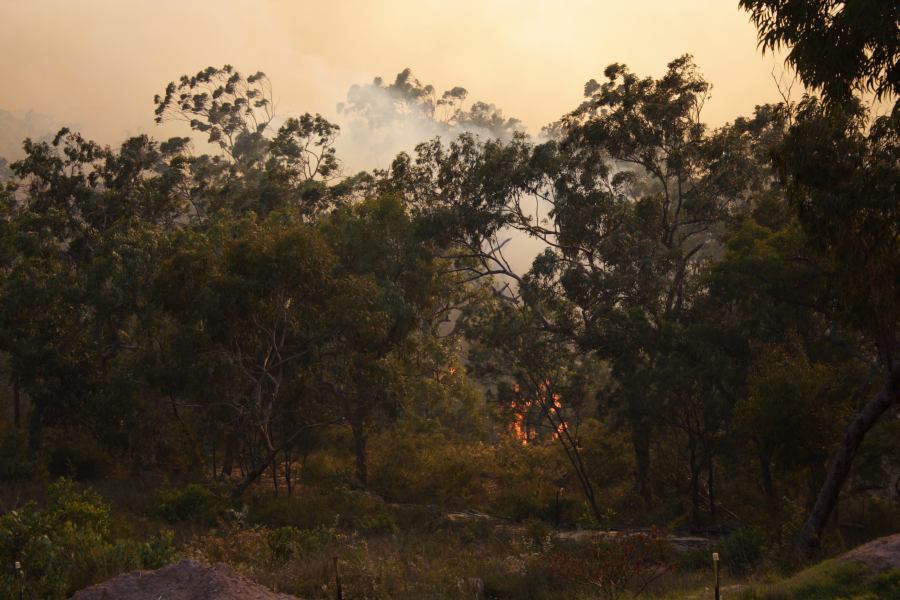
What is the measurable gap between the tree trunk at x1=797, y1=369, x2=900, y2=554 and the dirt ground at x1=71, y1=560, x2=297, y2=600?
9121 millimetres

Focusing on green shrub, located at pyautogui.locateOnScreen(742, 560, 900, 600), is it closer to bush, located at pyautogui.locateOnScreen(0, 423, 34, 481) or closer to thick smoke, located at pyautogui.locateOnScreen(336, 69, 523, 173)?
bush, located at pyautogui.locateOnScreen(0, 423, 34, 481)

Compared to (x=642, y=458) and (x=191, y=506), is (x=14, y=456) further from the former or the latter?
(x=642, y=458)

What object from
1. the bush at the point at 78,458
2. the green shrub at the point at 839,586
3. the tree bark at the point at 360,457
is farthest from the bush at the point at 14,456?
the green shrub at the point at 839,586

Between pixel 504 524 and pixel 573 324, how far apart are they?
7296mm

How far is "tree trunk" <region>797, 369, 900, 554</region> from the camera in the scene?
13.6 metres

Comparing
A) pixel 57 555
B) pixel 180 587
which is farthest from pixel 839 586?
pixel 57 555

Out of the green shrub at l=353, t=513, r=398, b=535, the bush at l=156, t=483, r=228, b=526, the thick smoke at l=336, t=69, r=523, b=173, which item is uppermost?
the thick smoke at l=336, t=69, r=523, b=173

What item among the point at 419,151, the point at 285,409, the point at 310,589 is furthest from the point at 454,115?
the point at 310,589

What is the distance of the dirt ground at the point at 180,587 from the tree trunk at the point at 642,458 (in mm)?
16765

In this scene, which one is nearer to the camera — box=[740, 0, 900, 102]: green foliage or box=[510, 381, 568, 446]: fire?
box=[740, 0, 900, 102]: green foliage

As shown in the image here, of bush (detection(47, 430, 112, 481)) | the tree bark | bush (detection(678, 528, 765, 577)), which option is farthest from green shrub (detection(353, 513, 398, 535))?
bush (detection(47, 430, 112, 481))

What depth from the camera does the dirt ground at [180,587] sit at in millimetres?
9898

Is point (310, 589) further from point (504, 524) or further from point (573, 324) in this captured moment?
point (573, 324)

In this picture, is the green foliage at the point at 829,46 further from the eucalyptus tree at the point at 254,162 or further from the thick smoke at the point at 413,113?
the thick smoke at the point at 413,113
